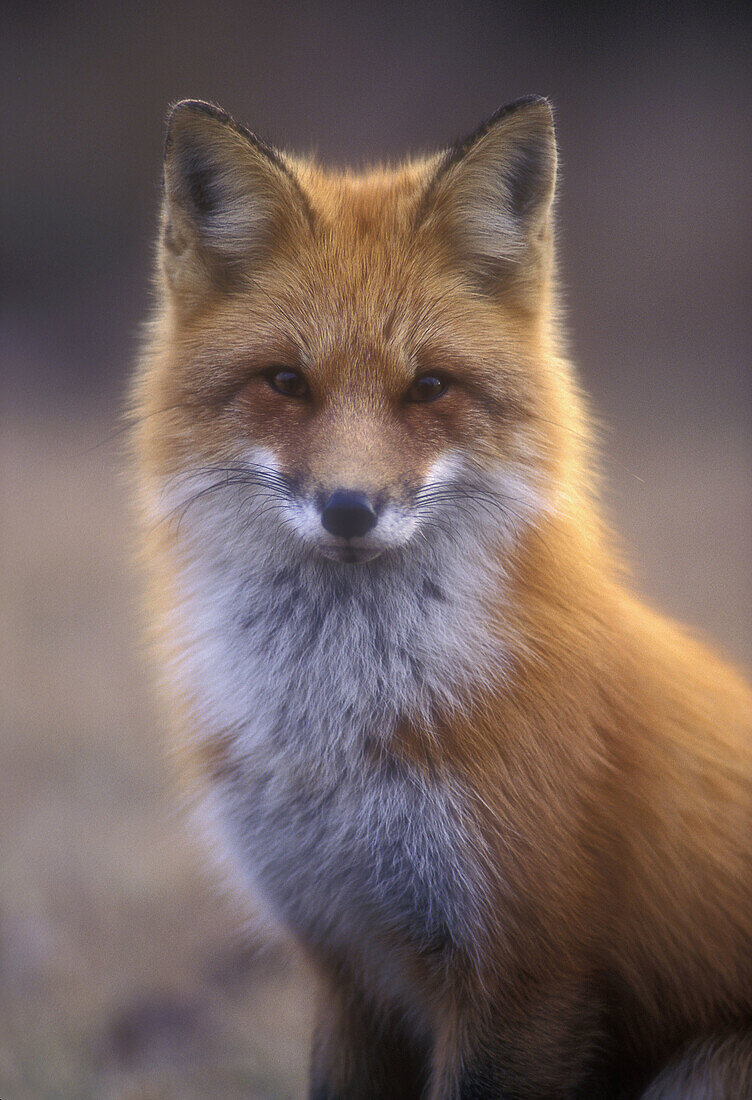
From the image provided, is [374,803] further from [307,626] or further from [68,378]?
[68,378]

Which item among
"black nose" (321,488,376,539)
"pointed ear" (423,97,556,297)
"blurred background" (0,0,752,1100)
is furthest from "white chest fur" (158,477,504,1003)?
"pointed ear" (423,97,556,297)

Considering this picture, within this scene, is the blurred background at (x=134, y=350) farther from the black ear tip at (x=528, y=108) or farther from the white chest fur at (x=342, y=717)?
the black ear tip at (x=528, y=108)

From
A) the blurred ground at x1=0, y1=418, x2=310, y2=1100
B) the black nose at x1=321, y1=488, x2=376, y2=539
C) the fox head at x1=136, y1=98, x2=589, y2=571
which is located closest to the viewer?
the black nose at x1=321, y1=488, x2=376, y2=539

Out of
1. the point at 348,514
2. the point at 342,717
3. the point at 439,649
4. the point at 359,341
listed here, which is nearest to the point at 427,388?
the point at 359,341

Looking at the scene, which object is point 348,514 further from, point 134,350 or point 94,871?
point 94,871

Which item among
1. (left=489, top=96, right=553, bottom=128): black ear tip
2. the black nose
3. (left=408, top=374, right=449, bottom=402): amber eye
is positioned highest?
(left=489, top=96, right=553, bottom=128): black ear tip

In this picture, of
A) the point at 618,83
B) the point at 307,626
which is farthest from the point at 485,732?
the point at 618,83

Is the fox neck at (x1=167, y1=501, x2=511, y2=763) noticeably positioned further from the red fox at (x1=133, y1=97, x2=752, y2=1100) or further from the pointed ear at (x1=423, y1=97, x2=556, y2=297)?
the pointed ear at (x1=423, y1=97, x2=556, y2=297)
